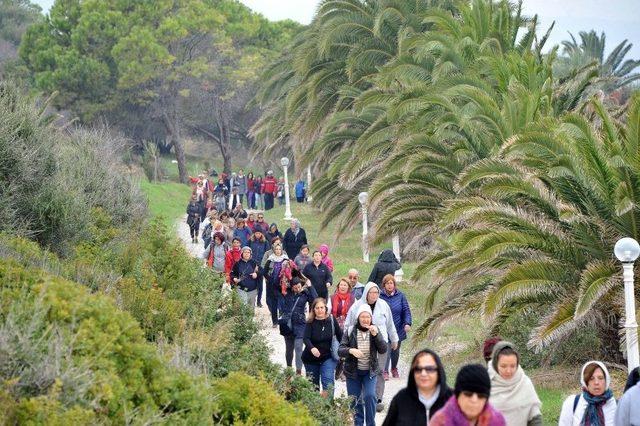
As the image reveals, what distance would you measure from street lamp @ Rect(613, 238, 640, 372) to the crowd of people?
1.72 metres

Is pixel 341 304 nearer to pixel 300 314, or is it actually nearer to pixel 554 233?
pixel 300 314

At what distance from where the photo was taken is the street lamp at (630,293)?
11625mm

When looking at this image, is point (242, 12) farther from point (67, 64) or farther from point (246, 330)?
point (246, 330)

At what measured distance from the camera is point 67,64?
200 ft

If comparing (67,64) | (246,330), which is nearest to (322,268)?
(246,330)

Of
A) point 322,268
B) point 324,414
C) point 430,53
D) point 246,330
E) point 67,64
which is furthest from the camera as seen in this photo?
point 67,64

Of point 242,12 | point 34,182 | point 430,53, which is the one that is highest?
point 242,12

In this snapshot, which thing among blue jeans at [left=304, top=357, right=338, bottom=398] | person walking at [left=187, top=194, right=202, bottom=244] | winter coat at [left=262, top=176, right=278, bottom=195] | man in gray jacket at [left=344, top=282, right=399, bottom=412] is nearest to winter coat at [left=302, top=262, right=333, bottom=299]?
man in gray jacket at [left=344, top=282, right=399, bottom=412]

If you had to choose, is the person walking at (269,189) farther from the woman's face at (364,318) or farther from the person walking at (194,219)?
the woman's face at (364,318)

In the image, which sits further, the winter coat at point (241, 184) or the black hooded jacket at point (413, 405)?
the winter coat at point (241, 184)

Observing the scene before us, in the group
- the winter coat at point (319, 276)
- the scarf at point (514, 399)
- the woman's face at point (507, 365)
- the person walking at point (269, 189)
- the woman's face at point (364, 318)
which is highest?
the person walking at point (269, 189)

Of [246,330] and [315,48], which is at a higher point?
[315,48]

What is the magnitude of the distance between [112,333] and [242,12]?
65.4 metres

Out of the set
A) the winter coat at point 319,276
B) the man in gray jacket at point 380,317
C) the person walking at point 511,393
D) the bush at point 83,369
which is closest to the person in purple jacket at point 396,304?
the man in gray jacket at point 380,317
